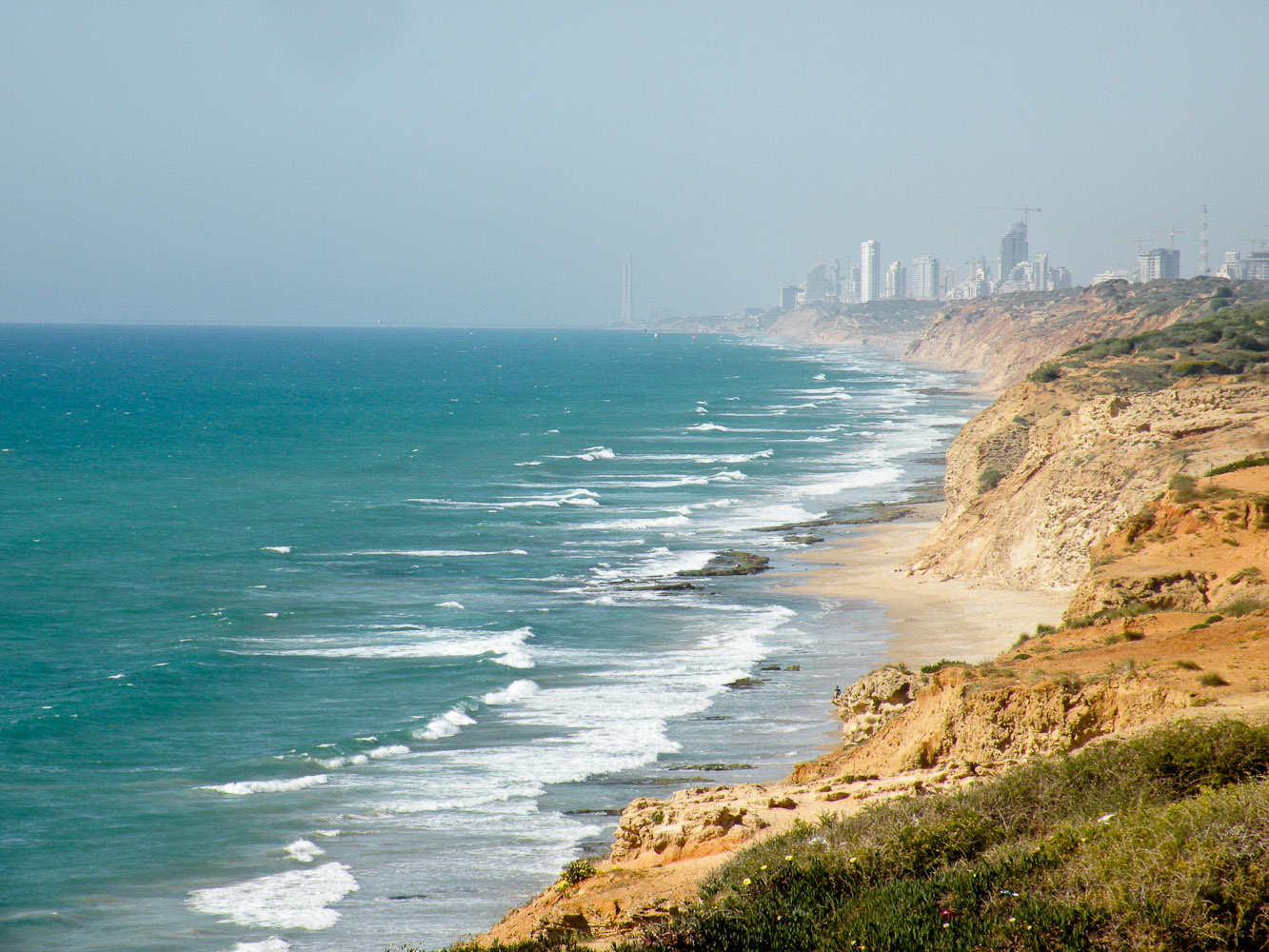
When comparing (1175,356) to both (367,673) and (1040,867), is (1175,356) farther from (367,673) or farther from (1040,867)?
(1040,867)

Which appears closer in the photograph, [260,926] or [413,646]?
[260,926]

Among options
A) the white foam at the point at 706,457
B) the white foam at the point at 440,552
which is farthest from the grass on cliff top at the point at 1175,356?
the white foam at the point at 440,552

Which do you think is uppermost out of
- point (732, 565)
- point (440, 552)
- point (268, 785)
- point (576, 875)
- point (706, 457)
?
point (706, 457)

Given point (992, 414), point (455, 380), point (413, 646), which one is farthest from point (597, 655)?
point (455, 380)

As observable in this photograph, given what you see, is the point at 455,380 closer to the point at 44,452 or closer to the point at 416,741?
the point at 44,452

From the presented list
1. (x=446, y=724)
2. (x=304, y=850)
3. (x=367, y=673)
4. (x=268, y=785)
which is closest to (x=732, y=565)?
(x=367, y=673)

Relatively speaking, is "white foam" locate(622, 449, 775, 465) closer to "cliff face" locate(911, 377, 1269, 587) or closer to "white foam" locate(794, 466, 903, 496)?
"white foam" locate(794, 466, 903, 496)
